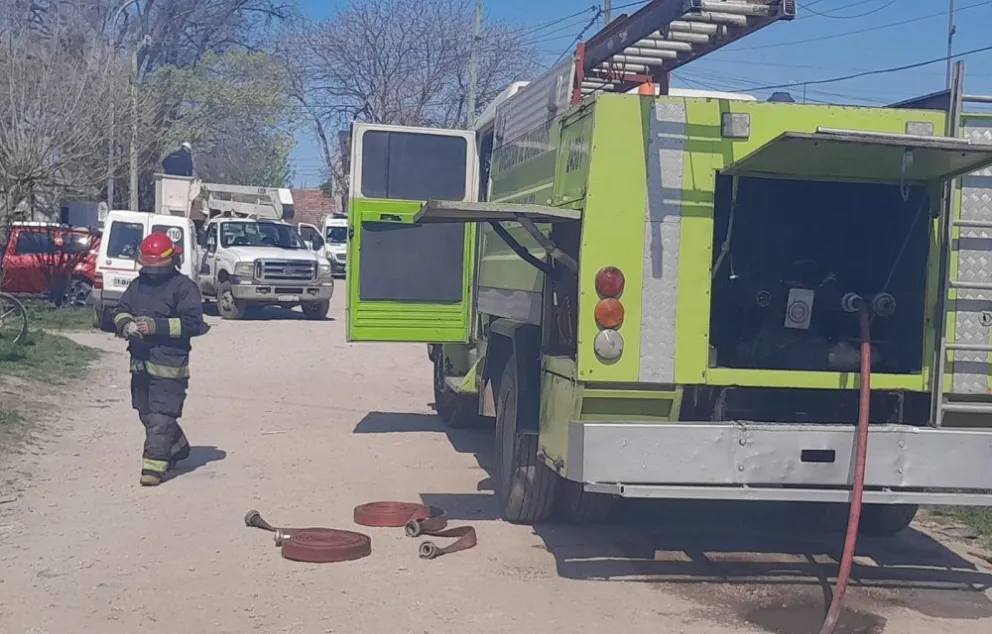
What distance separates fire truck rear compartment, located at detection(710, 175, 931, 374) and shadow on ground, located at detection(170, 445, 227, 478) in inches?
177

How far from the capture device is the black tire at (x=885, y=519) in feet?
25.1

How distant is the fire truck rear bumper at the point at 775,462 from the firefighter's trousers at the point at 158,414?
3903mm

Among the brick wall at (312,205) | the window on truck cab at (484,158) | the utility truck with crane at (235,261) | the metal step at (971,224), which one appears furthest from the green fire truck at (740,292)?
the brick wall at (312,205)

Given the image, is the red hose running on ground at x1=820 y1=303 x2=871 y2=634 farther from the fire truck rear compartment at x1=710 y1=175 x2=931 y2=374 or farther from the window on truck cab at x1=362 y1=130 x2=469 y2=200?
the window on truck cab at x1=362 y1=130 x2=469 y2=200

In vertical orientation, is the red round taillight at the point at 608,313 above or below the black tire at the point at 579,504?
above

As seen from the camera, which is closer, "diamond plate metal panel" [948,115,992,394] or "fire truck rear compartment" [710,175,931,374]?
"diamond plate metal panel" [948,115,992,394]

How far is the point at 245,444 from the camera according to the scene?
10805 mm

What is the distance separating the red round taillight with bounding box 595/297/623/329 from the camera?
6.11 m

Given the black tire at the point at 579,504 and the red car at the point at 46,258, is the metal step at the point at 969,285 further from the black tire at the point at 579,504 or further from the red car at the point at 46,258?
the red car at the point at 46,258

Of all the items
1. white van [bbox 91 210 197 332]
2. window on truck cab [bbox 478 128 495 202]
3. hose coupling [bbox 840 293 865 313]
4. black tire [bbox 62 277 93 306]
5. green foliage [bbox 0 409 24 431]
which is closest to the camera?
hose coupling [bbox 840 293 865 313]

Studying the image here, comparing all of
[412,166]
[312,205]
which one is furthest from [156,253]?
[312,205]

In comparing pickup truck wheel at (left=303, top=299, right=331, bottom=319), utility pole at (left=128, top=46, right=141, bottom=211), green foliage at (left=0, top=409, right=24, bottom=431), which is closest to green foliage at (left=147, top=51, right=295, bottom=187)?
utility pole at (left=128, top=46, right=141, bottom=211)

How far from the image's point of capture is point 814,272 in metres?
7.34

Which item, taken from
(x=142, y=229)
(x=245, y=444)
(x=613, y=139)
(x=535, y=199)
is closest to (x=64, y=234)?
(x=142, y=229)
